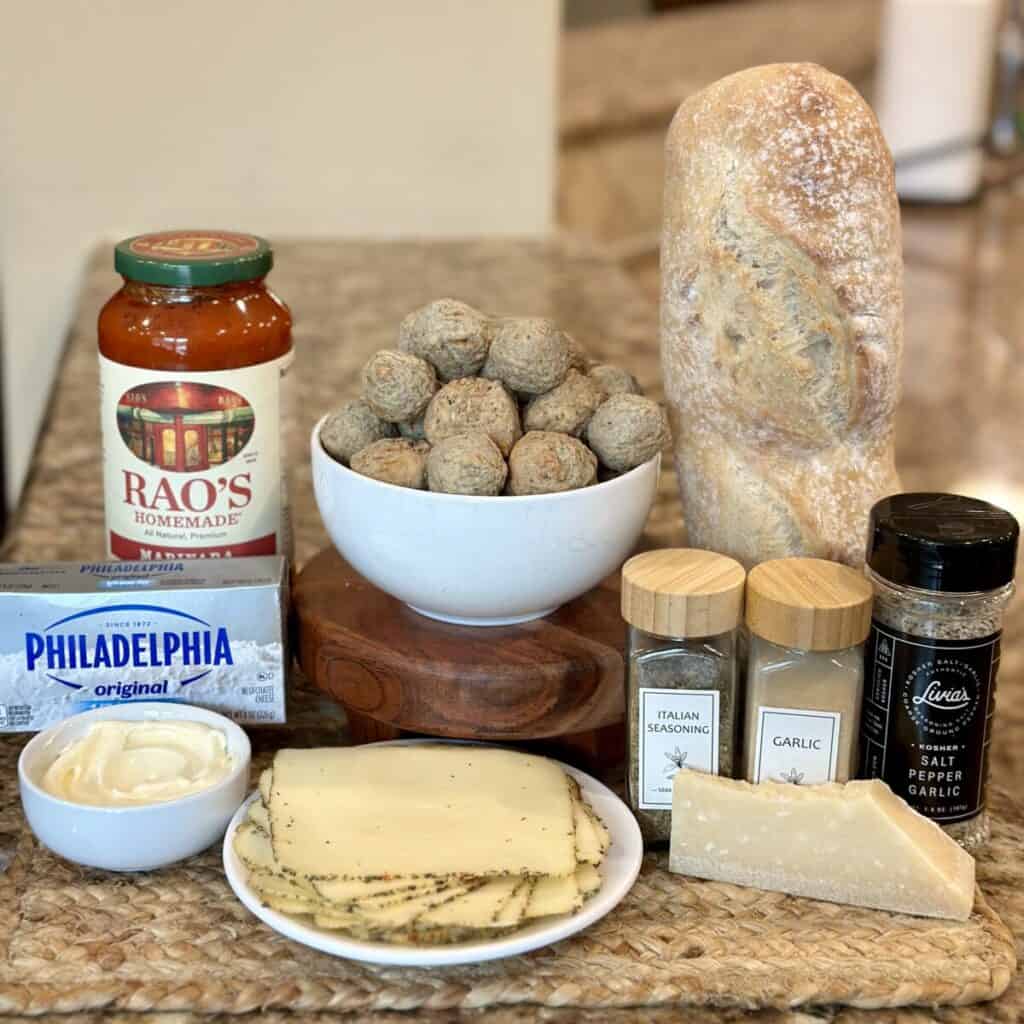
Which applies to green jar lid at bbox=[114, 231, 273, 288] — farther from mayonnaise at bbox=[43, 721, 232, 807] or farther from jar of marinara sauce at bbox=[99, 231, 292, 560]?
mayonnaise at bbox=[43, 721, 232, 807]

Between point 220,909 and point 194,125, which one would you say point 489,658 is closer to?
point 220,909

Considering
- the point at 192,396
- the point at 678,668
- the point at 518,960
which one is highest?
the point at 192,396

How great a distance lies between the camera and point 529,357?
2.67ft

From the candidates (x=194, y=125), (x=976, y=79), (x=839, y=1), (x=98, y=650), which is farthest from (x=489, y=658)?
(x=839, y=1)

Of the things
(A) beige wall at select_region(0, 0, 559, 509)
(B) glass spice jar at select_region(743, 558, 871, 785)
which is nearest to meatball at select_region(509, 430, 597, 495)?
(B) glass spice jar at select_region(743, 558, 871, 785)

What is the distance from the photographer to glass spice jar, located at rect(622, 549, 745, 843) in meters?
0.74

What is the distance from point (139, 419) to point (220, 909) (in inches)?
11.5

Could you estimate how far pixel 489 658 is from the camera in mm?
820

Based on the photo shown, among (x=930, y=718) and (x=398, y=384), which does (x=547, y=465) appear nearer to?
(x=398, y=384)

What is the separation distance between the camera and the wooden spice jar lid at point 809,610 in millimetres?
730

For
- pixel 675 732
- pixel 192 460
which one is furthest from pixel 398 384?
pixel 675 732

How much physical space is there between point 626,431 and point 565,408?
4 centimetres

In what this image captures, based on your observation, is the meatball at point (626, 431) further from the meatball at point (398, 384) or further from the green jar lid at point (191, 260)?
the green jar lid at point (191, 260)

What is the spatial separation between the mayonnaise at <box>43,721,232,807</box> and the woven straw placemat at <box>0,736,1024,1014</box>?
47 mm
